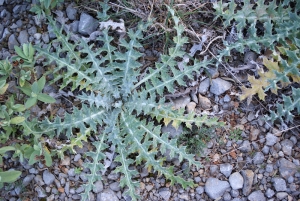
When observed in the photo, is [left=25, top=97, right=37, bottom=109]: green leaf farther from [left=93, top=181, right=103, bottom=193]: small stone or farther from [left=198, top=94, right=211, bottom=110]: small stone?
[left=198, top=94, right=211, bottom=110]: small stone

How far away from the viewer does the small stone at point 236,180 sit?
3.44m

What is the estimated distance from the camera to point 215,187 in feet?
11.3

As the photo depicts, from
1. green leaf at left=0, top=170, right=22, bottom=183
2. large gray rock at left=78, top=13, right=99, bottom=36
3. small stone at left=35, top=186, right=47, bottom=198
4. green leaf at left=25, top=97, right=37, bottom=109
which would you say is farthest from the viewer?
large gray rock at left=78, top=13, right=99, bottom=36

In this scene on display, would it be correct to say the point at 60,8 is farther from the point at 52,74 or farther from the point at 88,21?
the point at 52,74

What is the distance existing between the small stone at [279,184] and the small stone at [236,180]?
0.89 ft

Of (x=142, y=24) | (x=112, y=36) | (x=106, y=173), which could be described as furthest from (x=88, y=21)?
(x=106, y=173)

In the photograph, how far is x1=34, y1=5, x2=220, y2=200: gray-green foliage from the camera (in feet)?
11.0

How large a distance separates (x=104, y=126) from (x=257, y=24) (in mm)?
1642

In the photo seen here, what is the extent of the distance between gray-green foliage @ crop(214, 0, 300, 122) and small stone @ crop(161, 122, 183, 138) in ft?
2.33

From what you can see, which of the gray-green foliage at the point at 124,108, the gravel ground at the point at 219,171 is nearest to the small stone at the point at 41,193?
the gravel ground at the point at 219,171

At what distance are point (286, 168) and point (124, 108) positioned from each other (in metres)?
1.45

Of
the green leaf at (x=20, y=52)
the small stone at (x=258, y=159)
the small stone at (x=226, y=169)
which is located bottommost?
the small stone at (x=226, y=169)

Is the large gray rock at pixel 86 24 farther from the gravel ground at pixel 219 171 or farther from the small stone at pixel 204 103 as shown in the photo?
the small stone at pixel 204 103

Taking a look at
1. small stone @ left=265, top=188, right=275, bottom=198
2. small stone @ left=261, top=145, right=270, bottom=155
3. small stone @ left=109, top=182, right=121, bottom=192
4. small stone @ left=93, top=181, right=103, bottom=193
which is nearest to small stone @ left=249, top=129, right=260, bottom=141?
small stone @ left=261, top=145, right=270, bottom=155
